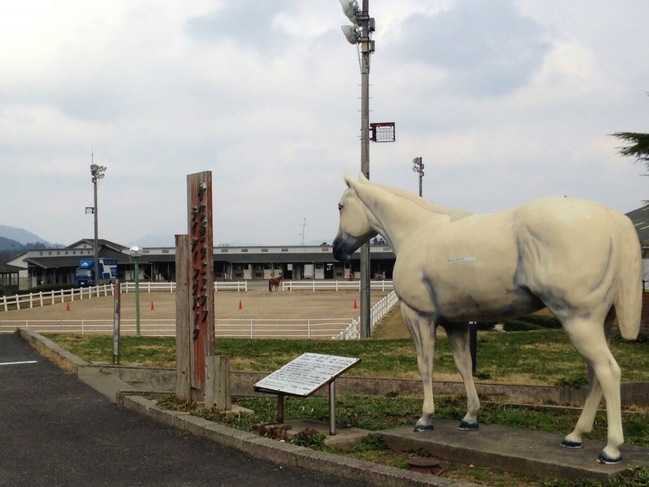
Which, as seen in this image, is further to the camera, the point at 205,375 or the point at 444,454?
the point at 205,375

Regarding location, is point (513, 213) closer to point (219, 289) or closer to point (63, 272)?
point (219, 289)

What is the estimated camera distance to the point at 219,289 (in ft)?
159

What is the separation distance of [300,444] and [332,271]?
201 ft

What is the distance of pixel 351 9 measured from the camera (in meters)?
18.6

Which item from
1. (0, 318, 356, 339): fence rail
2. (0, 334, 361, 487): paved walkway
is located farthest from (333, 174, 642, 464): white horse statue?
(0, 318, 356, 339): fence rail

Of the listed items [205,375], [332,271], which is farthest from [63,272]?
[205,375]

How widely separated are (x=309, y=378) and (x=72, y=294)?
35.1 m

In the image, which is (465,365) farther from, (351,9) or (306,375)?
(351,9)

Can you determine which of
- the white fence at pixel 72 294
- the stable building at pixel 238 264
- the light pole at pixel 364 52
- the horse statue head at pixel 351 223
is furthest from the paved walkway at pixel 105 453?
the stable building at pixel 238 264

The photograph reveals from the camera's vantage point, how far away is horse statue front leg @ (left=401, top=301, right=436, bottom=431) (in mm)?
6512

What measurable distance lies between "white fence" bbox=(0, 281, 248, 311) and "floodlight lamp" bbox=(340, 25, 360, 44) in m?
22.3

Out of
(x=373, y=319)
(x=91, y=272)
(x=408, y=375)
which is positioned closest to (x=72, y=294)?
(x=91, y=272)

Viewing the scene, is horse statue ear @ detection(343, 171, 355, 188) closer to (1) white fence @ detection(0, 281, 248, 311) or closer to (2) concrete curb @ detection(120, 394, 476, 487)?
(2) concrete curb @ detection(120, 394, 476, 487)

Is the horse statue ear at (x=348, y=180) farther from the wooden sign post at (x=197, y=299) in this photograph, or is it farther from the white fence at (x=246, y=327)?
→ the white fence at (x=246, y=327)
